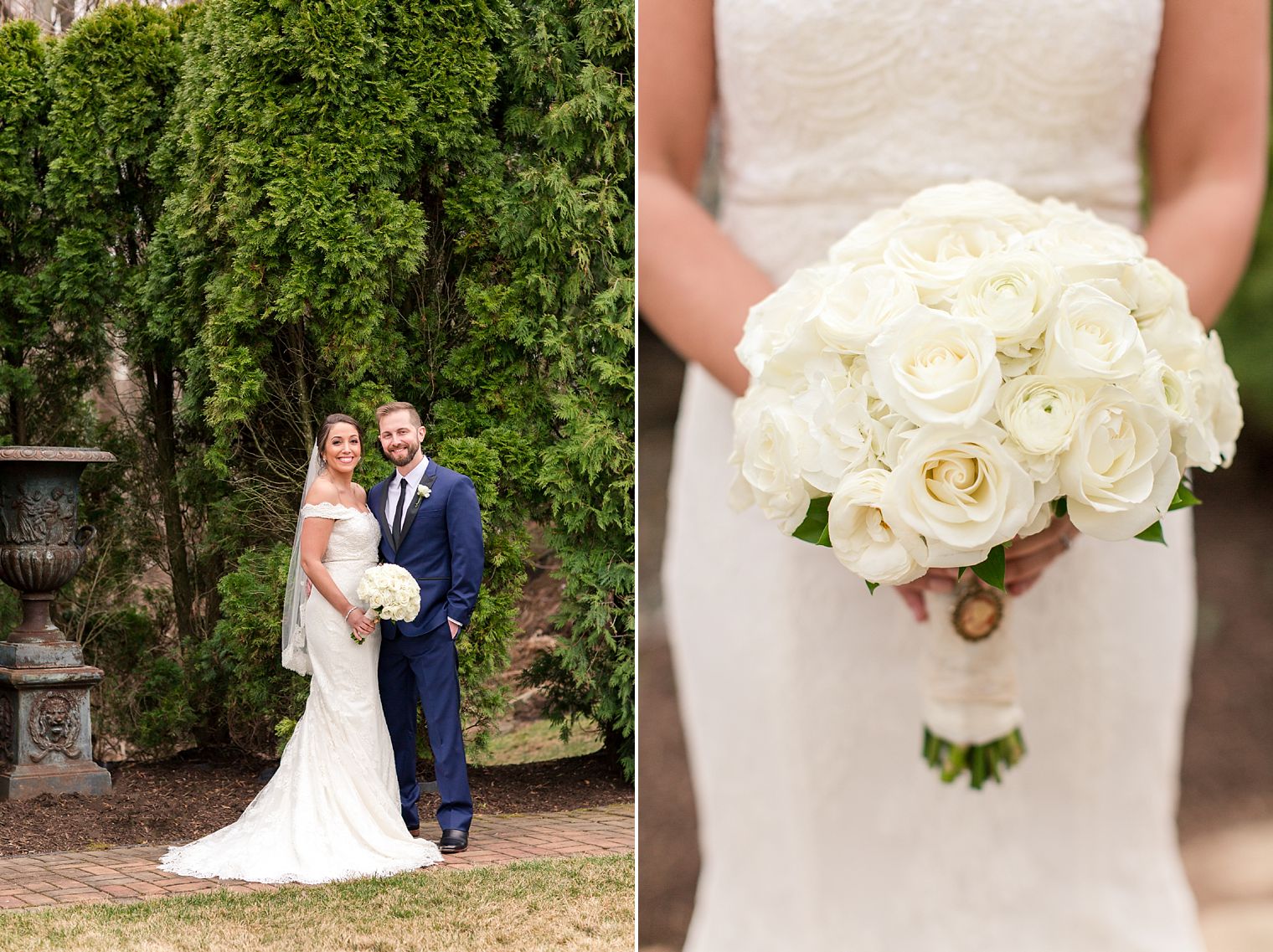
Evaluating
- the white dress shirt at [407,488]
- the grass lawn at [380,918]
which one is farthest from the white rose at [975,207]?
the white dress shirt at [407,488]

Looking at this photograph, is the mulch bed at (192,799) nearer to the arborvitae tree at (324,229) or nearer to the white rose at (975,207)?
the arborvitae tree at (324,229)

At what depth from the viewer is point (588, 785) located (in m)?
5.57

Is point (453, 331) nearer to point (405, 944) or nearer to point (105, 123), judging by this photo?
point (105, 123)

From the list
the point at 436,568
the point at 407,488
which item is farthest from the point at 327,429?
the point at 436,568

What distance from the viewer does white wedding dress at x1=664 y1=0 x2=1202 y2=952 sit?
2.01 metres

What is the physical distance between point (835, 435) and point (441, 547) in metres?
2.95

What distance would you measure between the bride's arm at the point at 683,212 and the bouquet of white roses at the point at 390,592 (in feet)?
7.43

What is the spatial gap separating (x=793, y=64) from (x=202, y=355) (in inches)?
163

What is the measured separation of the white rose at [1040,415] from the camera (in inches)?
61.7

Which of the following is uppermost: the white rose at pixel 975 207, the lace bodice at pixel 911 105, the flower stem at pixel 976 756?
the lace bodice at pixel 911 105

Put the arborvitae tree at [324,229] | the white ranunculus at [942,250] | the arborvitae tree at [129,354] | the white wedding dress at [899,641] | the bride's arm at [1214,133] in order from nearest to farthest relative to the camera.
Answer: the white ranunculus at [942,250] → the bride's arm at [1214,133] → the white wedding dress at [899,641] → the arborvitae tree at [324,229] → the arborvitae tree at [129,354]

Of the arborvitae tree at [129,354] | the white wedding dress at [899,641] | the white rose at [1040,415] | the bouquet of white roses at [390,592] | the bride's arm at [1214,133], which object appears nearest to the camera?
the white rose at [1040,415]

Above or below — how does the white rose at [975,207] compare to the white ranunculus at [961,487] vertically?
above

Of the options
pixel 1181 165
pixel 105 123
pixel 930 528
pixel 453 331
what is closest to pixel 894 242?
pixel 930 528
